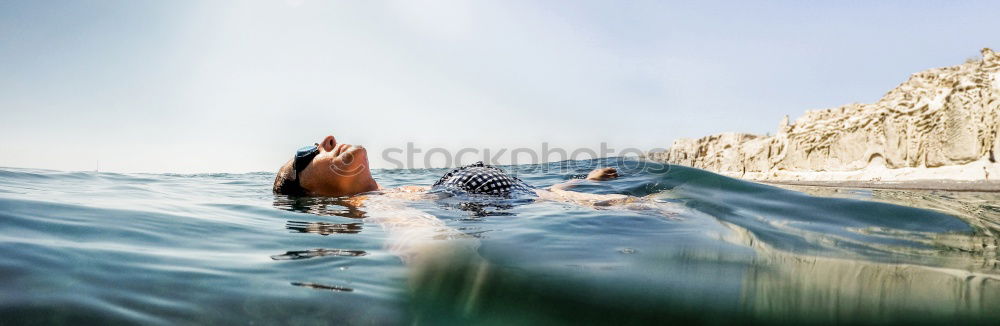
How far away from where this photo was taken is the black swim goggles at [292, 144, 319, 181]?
5.04 metres

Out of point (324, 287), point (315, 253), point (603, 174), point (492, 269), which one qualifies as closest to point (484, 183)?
point (603, 174)

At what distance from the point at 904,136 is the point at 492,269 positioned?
18.0 metres

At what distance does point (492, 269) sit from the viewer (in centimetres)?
173

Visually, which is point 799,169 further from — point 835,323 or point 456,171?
point 835,323

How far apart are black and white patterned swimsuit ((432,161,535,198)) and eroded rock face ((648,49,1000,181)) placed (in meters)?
12.2

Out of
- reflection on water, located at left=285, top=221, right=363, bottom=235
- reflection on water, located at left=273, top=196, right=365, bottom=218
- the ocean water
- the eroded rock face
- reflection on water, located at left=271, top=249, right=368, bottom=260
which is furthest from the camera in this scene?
the eroded rock face

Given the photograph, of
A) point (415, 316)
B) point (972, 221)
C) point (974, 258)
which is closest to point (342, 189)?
point (415, 316)

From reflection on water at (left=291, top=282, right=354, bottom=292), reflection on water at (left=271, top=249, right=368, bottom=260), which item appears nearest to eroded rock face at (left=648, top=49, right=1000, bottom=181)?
reflection on water at (left=271, top=249, right=368, bottom=260)

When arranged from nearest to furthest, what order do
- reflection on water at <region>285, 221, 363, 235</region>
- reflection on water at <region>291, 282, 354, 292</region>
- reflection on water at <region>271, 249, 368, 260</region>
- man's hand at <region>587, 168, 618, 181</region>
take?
1. reflection on water at <region>291, 282, 354, 292</region>
2. reflection on water at <region>271, 249, 368, 260</region>
3. reflection on water at <region>285, 221, 363, 235</region>
4. man's hand at <region>587, 168, 618, 181</region>

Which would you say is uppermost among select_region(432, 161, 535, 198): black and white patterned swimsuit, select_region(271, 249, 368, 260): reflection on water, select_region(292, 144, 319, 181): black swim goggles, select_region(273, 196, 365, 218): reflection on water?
select_region(292, 144, 319, 181): black swim goggles

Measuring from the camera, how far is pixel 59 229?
88.9 inches

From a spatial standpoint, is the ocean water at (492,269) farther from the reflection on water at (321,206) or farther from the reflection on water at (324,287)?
the reflection on water at (321,206)

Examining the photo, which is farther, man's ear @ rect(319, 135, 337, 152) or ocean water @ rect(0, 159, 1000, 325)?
man's ear @ rect(319, 135, 337, 152)

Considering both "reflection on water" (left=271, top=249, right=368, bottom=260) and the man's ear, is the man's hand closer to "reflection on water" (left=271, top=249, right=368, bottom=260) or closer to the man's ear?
the man's ear
